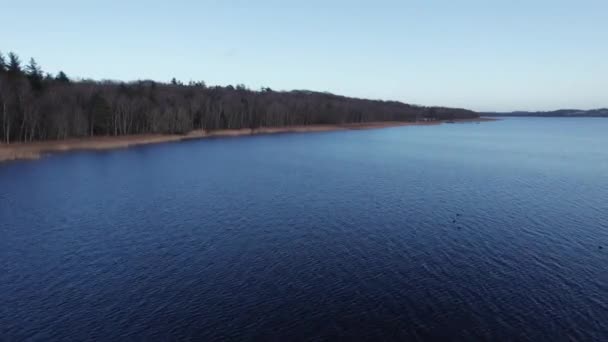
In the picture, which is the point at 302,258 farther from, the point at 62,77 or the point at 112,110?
the point at 62,77

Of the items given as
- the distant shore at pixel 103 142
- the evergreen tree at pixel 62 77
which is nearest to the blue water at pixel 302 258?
the distant shore at pixel 103 142

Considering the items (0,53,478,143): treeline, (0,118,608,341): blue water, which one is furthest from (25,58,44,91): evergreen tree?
(0,118,608,341): blue water

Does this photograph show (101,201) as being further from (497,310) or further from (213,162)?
(497,310)

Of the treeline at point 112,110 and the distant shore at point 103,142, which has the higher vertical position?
the treeline at point 112,110

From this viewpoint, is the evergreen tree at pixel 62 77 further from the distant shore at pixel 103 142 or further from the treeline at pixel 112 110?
the distant shore at pixel 103 142

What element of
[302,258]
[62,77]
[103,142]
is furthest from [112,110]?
[302,258]

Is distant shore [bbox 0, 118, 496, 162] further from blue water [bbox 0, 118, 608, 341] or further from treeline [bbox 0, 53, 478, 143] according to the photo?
blue water [bbox 0, 118, 608, 341]

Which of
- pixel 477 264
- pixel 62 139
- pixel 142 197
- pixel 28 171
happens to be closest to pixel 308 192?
pixel 142 197
